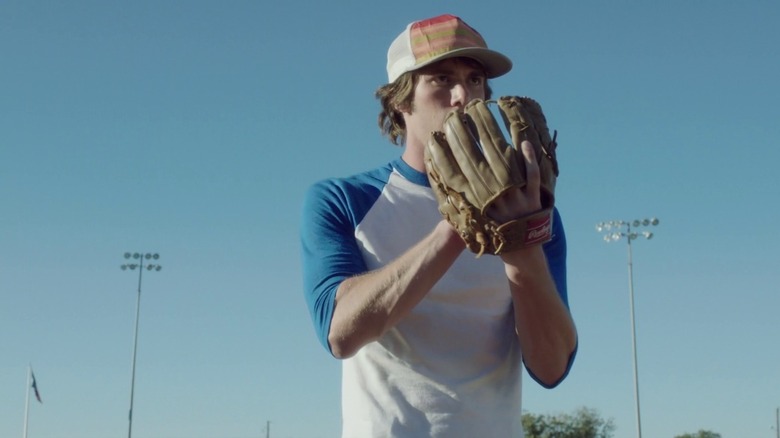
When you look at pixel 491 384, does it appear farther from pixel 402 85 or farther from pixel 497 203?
pixel 402 85

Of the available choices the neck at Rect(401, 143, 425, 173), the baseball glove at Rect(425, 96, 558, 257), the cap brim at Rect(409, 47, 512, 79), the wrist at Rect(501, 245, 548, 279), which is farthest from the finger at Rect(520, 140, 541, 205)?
the neck at Rect(401, 143, 425, 173)

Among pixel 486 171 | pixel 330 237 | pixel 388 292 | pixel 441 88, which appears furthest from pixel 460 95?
pixel 388 292

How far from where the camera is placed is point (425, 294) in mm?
3572

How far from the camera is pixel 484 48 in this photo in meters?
4.14

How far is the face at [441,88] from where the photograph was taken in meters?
4.16

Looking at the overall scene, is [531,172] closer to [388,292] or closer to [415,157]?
[388,292]

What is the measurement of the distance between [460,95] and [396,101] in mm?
393

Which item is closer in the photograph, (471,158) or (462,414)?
(471,158)

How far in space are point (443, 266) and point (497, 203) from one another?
283mm

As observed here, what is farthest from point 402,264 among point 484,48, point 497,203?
point 484,48

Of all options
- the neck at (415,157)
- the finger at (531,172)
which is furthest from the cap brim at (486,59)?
the finger at (531,172)

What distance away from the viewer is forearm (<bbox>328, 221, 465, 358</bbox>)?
3482 mm

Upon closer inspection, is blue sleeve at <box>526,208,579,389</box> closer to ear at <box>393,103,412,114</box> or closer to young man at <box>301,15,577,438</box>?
young man at <box>301,15,577,438</box>

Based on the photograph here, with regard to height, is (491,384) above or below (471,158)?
below
